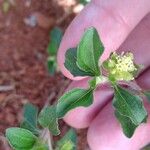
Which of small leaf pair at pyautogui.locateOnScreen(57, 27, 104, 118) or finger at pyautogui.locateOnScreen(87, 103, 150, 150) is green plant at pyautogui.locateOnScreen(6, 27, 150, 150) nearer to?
small leaf pair at pyautogui.locateOnScreen(57, 27, 104, 118)

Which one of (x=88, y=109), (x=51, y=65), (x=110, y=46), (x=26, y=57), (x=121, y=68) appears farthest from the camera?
(x=26, y=57)

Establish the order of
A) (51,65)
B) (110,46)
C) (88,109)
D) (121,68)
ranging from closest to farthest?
(121,68) < (110,46) < (88,109) < (51,65)

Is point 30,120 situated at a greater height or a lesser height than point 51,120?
lesser

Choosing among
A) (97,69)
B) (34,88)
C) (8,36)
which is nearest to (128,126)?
(97,69)

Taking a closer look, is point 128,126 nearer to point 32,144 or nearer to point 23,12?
point 32,144

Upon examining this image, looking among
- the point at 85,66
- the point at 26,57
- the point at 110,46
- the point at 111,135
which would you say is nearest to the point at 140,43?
the point at 110,46

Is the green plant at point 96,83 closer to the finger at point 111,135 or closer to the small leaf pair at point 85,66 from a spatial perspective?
the small leaf pair at point 85,66

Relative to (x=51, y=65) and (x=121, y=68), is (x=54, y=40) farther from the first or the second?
(x=121, y=68)

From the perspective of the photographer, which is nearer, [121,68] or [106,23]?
[121,68]

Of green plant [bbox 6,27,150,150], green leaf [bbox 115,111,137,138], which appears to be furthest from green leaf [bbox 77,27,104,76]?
green leaf [bbox 115,111,137,138]
